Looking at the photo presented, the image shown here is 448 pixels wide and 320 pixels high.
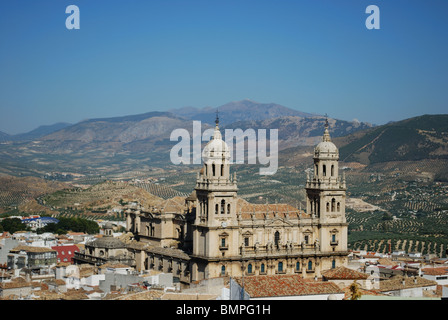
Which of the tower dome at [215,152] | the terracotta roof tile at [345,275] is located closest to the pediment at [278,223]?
the tower dome at [215,152]

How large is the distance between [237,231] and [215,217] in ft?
7.35

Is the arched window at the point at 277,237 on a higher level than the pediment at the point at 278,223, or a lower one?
lower

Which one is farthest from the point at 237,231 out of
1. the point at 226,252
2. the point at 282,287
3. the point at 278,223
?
the point at 282,287

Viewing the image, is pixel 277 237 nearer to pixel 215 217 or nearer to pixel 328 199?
pixel 328 199

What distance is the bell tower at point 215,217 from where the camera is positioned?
6222 centimetres

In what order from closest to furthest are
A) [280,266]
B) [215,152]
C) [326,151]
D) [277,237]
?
[215,152] < [280,266] < [277,237] < [326,151]

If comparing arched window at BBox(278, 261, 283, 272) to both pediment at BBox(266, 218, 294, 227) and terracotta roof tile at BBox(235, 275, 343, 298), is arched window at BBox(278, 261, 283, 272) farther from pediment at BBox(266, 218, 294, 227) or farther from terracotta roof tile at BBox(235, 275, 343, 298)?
terracotta roof tile at BBox(235, 275, 343, 298)

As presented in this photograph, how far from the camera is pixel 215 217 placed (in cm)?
6259

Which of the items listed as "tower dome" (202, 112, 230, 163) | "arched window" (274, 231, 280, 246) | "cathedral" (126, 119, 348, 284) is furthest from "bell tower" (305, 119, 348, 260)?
"tower dome" (202, 112, 230, 163)

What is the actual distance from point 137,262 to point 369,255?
24985mm

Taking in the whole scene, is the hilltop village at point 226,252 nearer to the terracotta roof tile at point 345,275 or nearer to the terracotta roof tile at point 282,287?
the terracotta roof tile at point 345,275

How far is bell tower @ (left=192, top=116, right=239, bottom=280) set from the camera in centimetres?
6222
